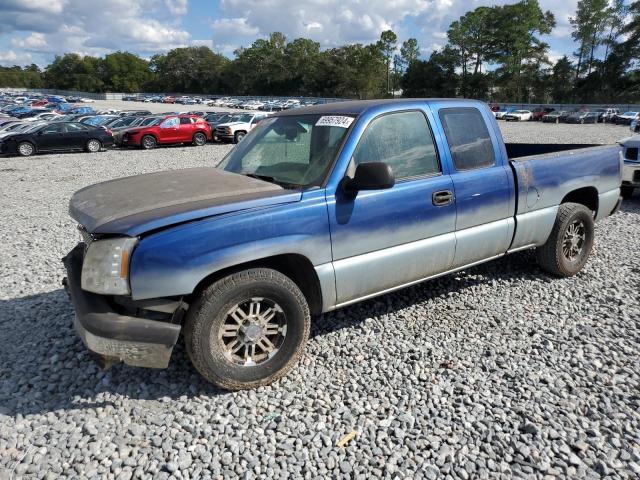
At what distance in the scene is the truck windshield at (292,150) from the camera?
11.5 feet

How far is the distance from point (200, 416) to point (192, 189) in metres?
1.55

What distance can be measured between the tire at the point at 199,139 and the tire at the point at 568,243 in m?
20.9

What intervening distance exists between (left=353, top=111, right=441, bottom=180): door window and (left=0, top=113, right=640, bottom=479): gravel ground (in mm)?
1363

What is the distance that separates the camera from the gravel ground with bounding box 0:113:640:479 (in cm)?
260

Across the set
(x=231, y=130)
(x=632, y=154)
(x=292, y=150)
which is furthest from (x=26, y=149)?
(x=632, y=154)

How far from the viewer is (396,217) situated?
358cm

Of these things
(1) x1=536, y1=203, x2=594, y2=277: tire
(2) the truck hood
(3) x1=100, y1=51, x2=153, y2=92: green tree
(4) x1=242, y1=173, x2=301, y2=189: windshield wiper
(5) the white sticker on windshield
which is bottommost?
(1) x1=536, y1=203, x2=594, y2=277: tire

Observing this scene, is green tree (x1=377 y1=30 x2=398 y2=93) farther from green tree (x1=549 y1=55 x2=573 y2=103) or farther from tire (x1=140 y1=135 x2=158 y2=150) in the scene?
tire (x1=140 y1=135 x2=158 y2=150)

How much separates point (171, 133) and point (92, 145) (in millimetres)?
3509

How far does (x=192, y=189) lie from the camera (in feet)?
11.2

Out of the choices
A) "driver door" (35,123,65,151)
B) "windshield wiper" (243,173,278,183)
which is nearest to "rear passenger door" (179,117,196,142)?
"driver door" (35,123,65,151)

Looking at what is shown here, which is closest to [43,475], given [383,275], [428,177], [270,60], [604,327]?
[383,275]

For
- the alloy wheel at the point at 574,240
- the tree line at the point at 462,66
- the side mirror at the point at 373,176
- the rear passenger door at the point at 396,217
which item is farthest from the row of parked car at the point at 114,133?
the tree line at the point at 462,66

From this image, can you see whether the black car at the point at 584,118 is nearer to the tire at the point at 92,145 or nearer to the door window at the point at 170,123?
the door window at the point at 170,123
